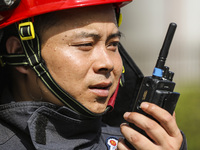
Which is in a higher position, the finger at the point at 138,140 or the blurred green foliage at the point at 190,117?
the finger at the point at 138,140

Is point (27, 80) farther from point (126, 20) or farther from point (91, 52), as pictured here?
point (126, 20)

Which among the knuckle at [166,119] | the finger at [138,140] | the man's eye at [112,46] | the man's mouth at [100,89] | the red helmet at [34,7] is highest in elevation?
the red helmet at [34,7]

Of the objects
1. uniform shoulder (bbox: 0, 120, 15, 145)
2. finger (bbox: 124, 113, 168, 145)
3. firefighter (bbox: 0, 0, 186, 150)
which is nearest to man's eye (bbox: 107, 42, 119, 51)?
firefighter (bbox: 0, 0, 186, 150)

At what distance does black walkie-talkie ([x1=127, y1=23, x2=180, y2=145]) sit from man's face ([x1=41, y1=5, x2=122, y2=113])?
32 centimetres

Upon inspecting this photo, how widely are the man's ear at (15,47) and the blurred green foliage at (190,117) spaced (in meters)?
4.58

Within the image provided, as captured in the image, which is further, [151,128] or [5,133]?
[5,133]

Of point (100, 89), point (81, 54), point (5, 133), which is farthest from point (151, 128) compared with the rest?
point (5, 133)

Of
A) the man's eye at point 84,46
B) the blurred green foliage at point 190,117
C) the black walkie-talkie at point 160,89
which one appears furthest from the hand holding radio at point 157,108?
the blurred green foliage at point 190,117

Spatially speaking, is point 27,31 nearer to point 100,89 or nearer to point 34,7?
point 34,7

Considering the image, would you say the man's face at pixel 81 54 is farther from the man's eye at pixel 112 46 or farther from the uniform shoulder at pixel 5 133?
the uniform shoulder at pixel 5 133

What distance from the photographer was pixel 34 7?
8.18 ft

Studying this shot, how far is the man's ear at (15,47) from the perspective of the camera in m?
2.70

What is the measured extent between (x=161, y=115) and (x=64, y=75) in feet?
2.55

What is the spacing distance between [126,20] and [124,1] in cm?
1657
